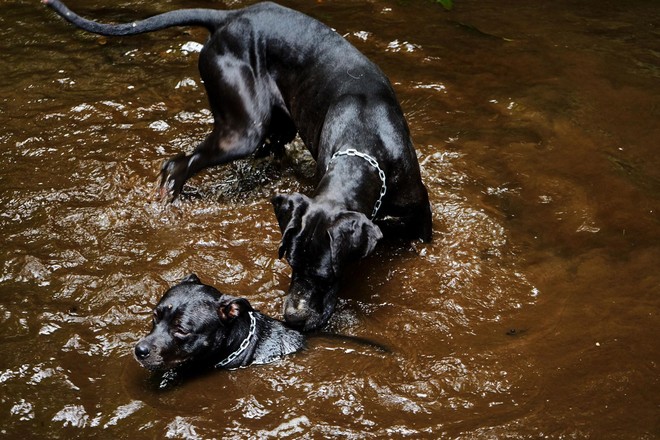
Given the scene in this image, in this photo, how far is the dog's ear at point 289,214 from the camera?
4.85 meters

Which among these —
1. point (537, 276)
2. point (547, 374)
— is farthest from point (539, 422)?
point (537, 276)

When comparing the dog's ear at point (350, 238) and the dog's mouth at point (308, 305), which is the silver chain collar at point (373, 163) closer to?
the dog's ear at point (350, 238)

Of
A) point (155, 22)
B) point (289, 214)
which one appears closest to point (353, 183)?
point (289, 214)

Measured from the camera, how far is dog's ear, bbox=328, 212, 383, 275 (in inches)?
188

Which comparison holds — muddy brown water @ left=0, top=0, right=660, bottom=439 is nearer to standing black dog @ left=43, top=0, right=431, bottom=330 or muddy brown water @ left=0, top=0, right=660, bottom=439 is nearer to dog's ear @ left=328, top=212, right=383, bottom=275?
standing black dog @ left=43, top=0, right=431, bottom=330

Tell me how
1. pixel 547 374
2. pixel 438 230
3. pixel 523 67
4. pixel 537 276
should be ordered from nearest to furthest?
1. pixel 547 374
2. pixel 537 276
3. pixel 438 230
4. pixel 523 67

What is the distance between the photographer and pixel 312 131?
6148 millimetres

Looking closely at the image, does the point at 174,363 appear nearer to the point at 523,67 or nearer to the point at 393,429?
the point at 393,429

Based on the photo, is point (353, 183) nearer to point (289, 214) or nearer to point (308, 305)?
point (289, 214)

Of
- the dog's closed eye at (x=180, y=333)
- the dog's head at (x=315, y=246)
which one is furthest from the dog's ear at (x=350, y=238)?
the dog's closed eye at (x=180, y=333)

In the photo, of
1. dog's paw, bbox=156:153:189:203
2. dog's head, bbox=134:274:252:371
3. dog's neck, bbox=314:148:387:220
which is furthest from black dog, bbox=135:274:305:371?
dog's paw, bbox=156:153:189:203

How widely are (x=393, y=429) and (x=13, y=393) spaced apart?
2.21 meters

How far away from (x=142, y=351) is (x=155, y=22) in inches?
120

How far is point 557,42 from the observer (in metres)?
8.92
